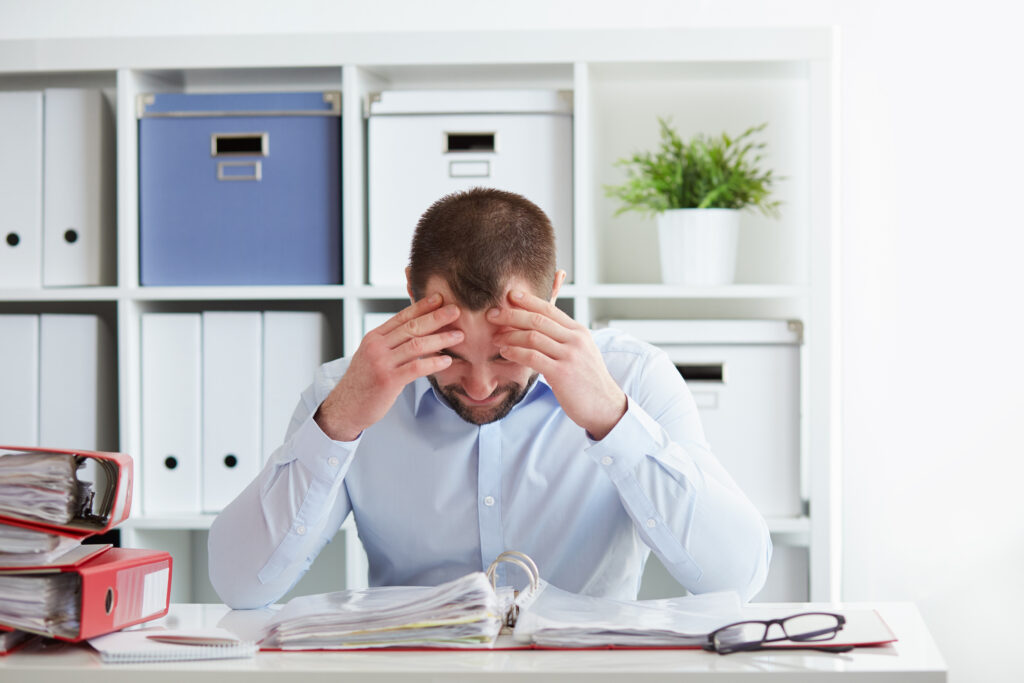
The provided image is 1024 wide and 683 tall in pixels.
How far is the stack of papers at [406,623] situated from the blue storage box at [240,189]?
3.76 ft

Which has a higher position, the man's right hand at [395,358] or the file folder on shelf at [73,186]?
the file folder on shelf at [73,186]

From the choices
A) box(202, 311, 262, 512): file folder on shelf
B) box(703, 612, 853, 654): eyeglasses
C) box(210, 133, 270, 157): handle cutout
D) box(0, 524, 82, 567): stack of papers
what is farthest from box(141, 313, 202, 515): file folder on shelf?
box(703, 612, 853, 654): eyeglasses

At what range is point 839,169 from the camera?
2262 mm

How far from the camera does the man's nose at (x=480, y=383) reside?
1.18m

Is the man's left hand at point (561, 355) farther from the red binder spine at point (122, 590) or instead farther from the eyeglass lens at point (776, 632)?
the red binder spine at point (122, 590)

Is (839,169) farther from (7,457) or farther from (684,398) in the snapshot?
(7,457)

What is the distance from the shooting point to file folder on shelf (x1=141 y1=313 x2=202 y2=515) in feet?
6.68

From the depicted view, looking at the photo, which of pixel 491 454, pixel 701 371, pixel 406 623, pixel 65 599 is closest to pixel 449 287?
pixel 491 454

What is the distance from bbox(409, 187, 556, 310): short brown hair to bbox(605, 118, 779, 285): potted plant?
29.3 inches

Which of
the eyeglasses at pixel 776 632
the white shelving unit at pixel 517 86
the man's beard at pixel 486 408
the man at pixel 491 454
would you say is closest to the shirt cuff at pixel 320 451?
the man at pixel 491 454

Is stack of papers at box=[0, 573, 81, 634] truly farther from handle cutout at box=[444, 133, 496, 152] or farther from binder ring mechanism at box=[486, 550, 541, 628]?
handle cutout at box=[444, 133, 496, 152]

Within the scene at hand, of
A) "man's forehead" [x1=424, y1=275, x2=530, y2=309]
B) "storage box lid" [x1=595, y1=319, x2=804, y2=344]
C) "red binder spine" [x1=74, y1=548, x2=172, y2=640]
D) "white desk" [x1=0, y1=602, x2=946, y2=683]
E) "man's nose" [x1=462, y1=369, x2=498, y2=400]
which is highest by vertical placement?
"man's forehead" [x1=424, y1=275, x2=530, y2=309]

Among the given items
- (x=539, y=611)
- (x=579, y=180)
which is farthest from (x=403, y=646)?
(x=579, y=180)

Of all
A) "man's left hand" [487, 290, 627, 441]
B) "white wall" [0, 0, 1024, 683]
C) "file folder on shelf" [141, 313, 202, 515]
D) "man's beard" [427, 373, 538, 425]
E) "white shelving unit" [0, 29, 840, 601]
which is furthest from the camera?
"white wall" [0, 0, 1024, 683]
